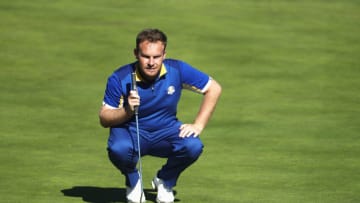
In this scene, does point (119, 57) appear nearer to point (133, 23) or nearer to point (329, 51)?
point (133, 23)

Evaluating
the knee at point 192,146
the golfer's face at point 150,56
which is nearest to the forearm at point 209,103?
Result: the knee at point 192,146

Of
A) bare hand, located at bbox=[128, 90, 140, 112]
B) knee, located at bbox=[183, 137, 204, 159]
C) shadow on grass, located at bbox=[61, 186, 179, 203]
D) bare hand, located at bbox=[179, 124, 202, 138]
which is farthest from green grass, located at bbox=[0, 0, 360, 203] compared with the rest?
bare hand, located at bbox=[128, 90, 140, 112]

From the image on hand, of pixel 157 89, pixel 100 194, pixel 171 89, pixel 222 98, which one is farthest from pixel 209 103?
pixel 222 98

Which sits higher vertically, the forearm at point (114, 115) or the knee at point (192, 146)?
the forearm at point (114, 115)

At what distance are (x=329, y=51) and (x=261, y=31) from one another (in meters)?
1.48

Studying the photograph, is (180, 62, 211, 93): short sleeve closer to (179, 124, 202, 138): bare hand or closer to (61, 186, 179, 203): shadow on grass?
(179, 124, 202, 138): bare hand

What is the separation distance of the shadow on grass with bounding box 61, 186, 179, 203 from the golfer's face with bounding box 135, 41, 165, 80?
1374 mm

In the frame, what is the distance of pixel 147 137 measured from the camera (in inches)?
357

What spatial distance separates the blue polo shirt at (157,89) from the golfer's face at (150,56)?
0.53 feet

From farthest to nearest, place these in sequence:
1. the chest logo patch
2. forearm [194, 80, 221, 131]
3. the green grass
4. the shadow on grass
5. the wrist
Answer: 1. the green grass
2. the shadow on grass
3. forearm [194, 80, 221, 131]
4. the chest logo patch
5. the wrist

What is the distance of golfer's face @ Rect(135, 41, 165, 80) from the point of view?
8641 millimetres

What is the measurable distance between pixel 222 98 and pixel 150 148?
227 inches

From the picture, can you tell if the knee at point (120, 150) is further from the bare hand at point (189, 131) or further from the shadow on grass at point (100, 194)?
the shadow on grass at point (100, 194)

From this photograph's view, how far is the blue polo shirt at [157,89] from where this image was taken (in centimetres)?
884
